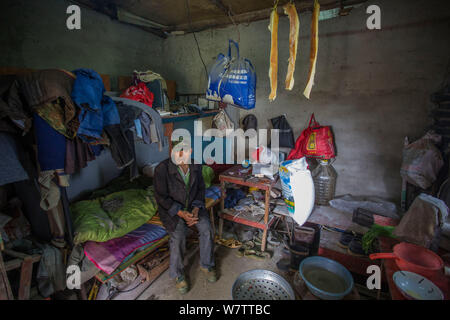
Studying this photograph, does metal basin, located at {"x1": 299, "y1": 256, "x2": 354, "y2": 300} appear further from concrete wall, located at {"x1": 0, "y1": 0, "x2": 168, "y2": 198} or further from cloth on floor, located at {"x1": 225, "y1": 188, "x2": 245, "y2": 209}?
concrete wall, located at {"x1": 0, "y1": 0, "x2": 168, "y2": 198}

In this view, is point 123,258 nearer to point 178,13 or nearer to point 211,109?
point 211,109

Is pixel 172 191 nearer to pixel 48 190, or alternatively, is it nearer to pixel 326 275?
pixel 48 190

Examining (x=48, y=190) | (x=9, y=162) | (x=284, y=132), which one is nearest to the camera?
(x=9, y=162)

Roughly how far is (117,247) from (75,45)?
291 centimetres

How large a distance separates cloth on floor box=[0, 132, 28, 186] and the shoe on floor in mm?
3125

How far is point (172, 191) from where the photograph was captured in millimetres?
2602

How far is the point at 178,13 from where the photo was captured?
3.52 meters

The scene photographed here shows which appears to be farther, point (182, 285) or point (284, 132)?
point (284, 132)

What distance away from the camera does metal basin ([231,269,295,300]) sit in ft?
5.61

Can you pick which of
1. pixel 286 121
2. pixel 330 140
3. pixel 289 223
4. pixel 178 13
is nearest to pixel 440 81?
pixel 330 140

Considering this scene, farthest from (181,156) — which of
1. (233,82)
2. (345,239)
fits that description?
(345,239)

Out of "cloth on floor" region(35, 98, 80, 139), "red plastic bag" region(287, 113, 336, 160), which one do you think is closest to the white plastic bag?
"red plastic bag" region(287, 113, 336, 160)

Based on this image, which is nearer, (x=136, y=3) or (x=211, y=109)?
(x=136, y=3)
